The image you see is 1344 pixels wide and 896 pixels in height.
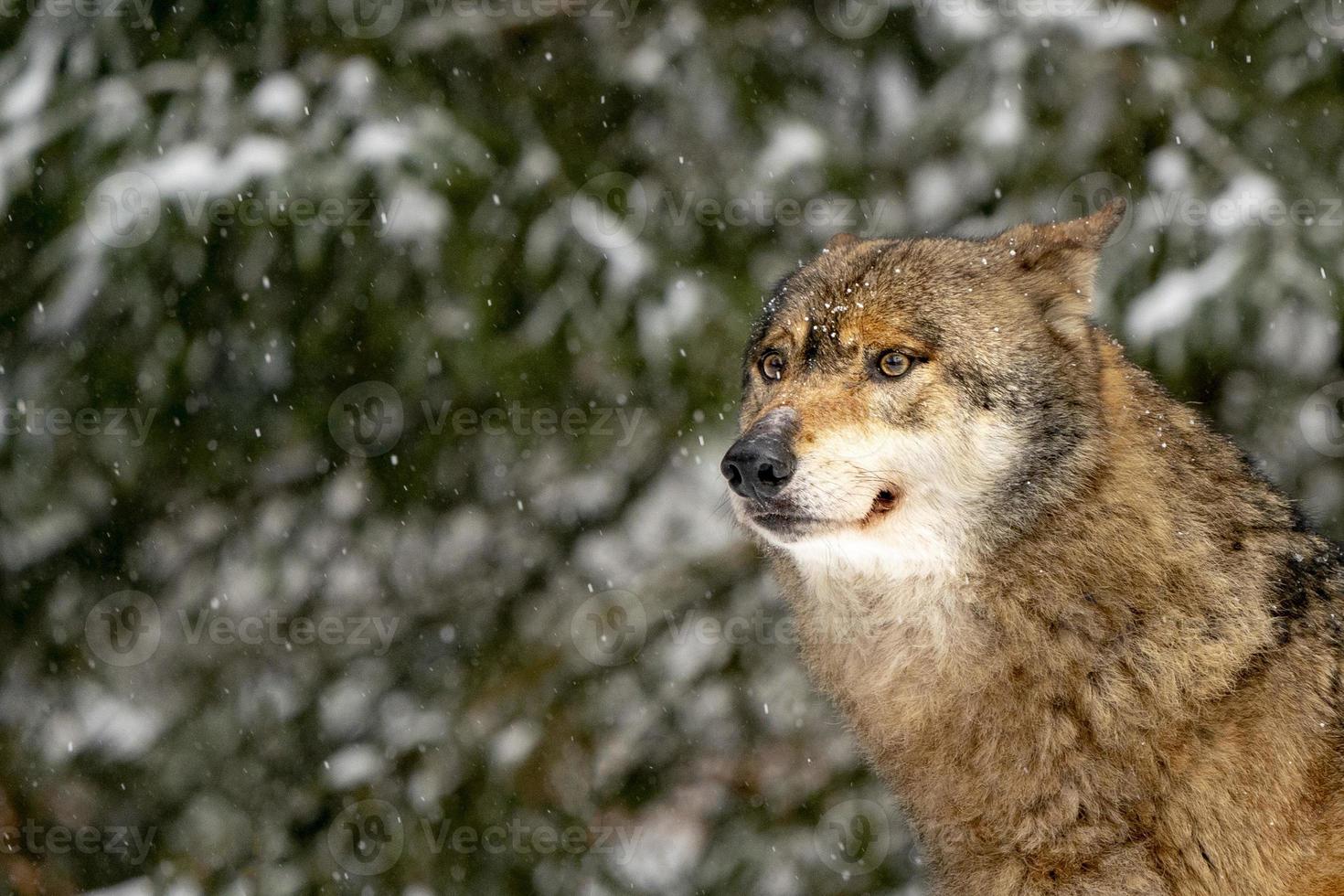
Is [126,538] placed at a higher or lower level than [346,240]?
lower

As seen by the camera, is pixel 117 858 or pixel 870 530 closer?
pixel 870 530

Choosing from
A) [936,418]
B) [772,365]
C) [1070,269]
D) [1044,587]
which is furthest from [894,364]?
[1044,587]

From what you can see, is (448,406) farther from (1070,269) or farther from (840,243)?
(1070,269)

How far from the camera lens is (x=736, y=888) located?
523 cm

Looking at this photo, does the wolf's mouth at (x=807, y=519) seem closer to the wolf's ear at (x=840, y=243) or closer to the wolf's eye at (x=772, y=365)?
the wolf's eye at (x=772, y=365)

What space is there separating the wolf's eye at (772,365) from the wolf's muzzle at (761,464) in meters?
0.43

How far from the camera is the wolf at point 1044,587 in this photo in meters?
2.63

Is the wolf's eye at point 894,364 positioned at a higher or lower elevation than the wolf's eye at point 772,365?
higher

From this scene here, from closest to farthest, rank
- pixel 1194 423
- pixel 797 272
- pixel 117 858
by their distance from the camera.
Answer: pixel 1194 423 < pixel 797 272 < pixel 117 858

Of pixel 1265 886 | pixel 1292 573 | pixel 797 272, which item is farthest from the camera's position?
pixel 797 272

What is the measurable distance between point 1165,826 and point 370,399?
3.71 meters

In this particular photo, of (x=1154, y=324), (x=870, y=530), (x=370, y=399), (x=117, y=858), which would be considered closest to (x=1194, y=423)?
(x=870, y=530)

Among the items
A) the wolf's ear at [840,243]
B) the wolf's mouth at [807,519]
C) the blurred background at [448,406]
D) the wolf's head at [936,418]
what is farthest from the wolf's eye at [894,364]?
the blurred background at [448,406]

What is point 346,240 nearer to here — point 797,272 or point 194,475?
point 194,475
